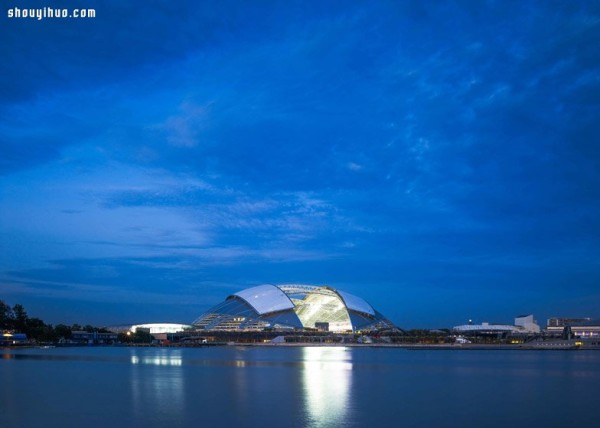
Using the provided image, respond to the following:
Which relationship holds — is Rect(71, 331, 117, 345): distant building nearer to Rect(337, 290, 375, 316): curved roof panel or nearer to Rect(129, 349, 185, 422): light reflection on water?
Rect(337, 290, 375, 316): curved roof panel

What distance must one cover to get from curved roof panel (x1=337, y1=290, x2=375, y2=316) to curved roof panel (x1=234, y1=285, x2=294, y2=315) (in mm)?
9845

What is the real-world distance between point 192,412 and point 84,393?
8021mm

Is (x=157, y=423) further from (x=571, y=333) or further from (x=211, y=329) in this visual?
(x=571, y=333)

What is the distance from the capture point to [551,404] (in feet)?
84.3

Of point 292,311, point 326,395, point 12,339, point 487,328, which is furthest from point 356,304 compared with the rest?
point 326,395

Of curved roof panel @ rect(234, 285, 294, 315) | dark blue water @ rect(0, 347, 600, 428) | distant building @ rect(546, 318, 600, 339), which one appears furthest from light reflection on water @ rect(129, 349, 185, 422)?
distant building @ rect(546, 318, 600, 339)

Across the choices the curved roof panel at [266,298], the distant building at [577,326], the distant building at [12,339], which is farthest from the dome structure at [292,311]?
the distant building at [577,326]

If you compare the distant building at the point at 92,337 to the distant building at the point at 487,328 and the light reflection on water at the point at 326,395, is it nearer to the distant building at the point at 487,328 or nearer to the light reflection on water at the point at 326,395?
the distant building at the point at 487,328

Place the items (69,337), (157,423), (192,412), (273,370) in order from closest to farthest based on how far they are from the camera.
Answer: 1. (157,423)
2. (192,412)
3. (273,370)
4. (69,337)

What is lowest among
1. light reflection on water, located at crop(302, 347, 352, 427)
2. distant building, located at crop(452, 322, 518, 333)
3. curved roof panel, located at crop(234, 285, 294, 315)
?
distant building, located at crop(452, 322, 518, 333)

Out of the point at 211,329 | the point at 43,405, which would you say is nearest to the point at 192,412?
the point at 43,405

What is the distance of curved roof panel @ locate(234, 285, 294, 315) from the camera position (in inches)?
4141

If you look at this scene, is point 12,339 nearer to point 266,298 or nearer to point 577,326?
point 266,298

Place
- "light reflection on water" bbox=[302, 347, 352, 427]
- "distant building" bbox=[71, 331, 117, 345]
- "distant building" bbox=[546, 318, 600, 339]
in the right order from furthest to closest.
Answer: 1. "distant building" bbox=[71, 331, 117, 345]
2. "distant building" bbox=[546, 318, 600, 339]
3. "light reflection on water" bbox=[302, 347, 352, 427]
